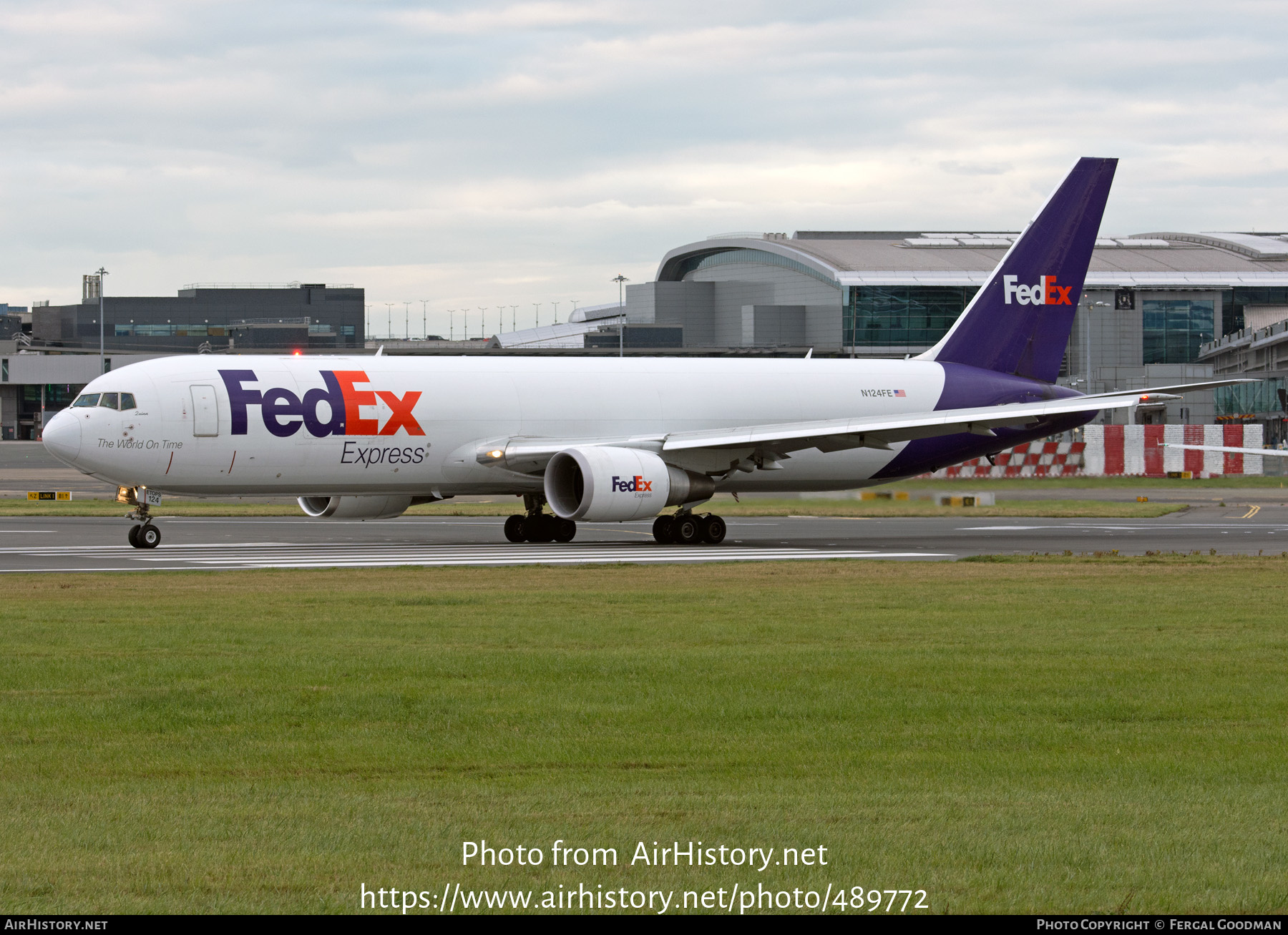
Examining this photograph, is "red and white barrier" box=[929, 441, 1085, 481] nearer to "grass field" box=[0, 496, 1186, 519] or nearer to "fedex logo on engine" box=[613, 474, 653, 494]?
"grass field" box=[0, 496, 1186, 519]

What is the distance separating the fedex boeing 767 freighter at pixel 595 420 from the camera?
2911 centimetres

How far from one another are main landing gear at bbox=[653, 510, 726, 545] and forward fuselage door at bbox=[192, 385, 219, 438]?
930 centimetres

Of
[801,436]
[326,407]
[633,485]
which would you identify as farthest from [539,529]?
[801,436]

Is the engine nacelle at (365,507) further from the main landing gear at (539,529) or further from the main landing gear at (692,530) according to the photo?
the main landing gear at (692,530)

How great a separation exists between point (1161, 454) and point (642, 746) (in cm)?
6138

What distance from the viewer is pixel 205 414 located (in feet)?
95.0

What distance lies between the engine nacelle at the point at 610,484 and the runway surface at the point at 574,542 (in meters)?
0.83

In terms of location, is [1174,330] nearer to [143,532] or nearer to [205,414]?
[205,414]

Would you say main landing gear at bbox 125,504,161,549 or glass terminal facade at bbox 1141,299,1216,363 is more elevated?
glass terminal facade at bbox 1141,299,1216,363

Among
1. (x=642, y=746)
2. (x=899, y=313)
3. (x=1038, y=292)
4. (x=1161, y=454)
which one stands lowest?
(x=642, y=746)

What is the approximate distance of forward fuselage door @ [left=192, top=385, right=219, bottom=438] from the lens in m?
28.9

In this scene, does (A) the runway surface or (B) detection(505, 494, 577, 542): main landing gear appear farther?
(B) detection(505, 494, 577, 542): main landing gear

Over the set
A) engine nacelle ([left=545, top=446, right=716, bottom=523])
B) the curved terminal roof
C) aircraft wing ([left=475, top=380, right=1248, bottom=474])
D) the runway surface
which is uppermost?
the curved terminal roof

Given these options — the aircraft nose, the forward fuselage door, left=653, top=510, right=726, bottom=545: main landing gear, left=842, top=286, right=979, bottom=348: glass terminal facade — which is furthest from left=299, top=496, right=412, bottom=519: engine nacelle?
left=842, top=286, right=979, bottom=348: glass terminal facade
